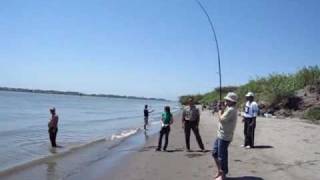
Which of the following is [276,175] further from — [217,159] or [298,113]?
[298,113]

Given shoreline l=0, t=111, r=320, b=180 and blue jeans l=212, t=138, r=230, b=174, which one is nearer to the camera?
blue jeans l=212, t=138, r=230, b=174

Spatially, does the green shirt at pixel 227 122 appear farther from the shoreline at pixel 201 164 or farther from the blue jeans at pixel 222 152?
the shoreline at pixel 201 164

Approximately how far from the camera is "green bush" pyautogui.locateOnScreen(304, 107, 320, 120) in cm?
2473

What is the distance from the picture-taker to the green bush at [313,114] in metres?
24.7

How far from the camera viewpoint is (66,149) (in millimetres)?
18531

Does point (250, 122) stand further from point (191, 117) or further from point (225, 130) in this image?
point (225, 130)

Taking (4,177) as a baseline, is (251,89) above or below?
above

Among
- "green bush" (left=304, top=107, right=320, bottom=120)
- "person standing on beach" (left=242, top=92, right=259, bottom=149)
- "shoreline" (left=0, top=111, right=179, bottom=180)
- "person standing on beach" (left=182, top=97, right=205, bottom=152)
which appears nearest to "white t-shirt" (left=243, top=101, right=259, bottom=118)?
"person standing on beach" (left=242, top=92, right=259, bottom=149)

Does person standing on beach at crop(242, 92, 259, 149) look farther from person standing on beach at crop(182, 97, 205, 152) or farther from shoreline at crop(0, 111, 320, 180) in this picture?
person standing on beach at crop(182, 97, 205, 152)

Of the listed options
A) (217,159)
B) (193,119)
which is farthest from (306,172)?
(193,119)

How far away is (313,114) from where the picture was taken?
25.2 m

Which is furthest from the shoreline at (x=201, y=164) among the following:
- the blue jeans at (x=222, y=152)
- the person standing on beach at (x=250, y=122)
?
the blue jeans at (x=222, y=152)

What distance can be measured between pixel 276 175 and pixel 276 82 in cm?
2809

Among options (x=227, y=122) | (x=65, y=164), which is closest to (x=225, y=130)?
(x=227, y=122)
